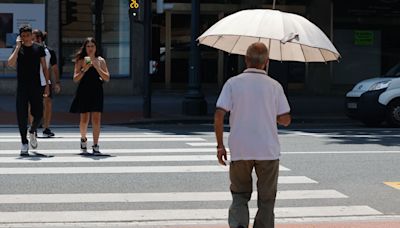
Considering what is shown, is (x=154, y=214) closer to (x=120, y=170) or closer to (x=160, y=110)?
(x=120, y=170)

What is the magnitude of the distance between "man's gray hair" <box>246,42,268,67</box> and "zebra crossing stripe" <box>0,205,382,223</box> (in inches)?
83.3

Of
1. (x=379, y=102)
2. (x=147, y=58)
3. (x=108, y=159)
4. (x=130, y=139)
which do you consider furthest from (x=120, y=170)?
(x=379, y=102)

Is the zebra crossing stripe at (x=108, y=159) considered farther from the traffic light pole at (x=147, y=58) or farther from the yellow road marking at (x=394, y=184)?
the traffic light pole at (x=147, y=58)

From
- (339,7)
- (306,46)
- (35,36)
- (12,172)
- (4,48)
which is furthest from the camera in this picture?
(339,7)

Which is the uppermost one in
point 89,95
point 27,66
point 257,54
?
point 257,54

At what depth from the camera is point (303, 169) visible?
10.1 meters

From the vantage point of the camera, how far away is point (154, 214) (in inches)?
286

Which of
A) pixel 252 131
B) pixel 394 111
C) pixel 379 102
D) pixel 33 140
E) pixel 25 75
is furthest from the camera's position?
pixel 394 111

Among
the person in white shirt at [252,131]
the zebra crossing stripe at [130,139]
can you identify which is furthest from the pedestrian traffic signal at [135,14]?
the person in white shirt at [252,131]

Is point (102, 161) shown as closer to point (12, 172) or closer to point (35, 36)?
point (12, 172)

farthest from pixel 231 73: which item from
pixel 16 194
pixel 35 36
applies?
pixel 16 194

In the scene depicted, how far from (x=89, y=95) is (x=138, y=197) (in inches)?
119

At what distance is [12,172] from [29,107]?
1964 millimetres

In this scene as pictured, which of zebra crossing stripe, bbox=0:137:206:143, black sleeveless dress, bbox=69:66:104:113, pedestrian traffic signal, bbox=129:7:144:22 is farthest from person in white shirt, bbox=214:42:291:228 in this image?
pedestrian traffic signal, bbox=129:7:144:22
